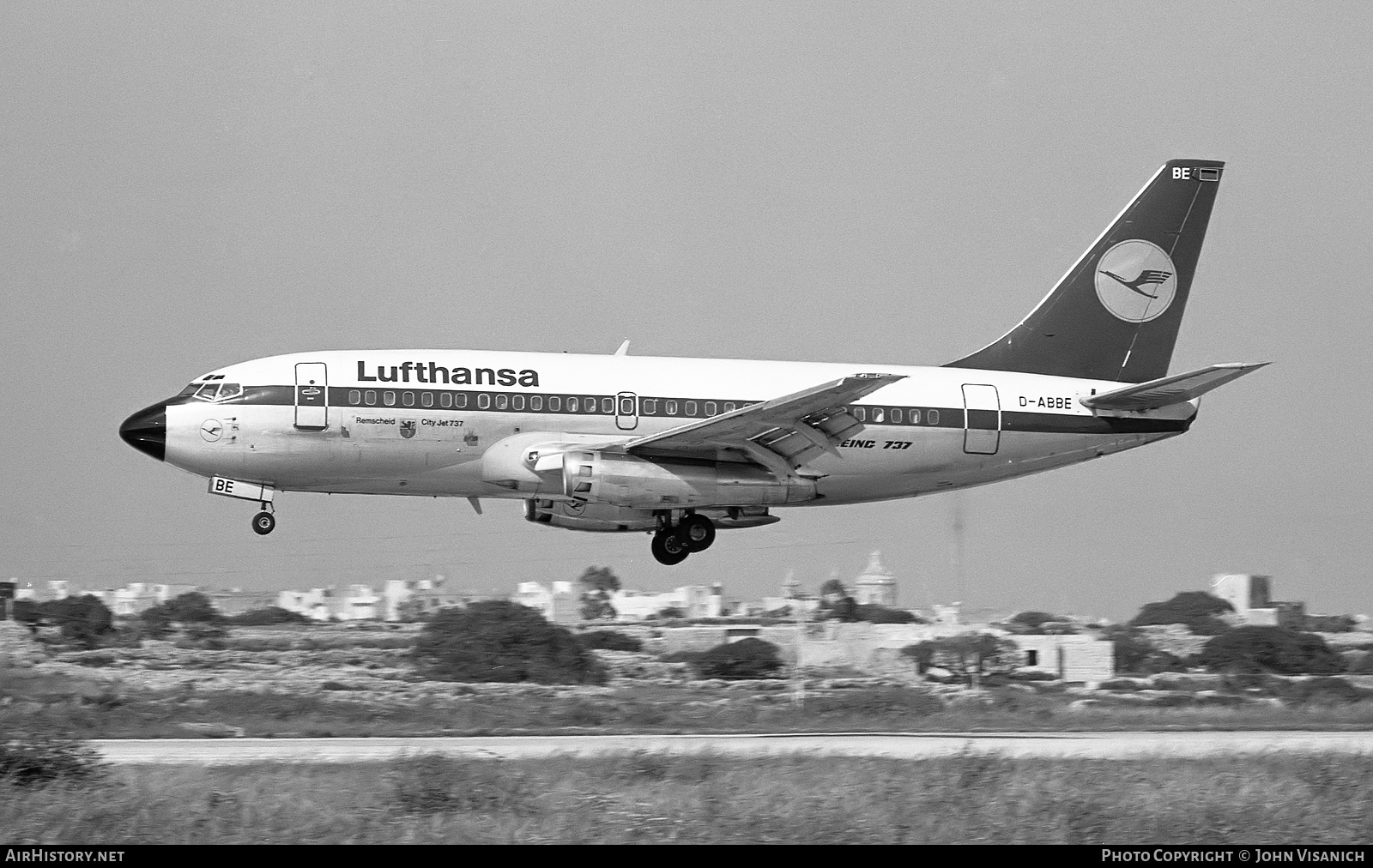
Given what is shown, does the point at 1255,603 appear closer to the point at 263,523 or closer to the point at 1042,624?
the point at 1042,624

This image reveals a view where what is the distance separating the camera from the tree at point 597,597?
161 feet

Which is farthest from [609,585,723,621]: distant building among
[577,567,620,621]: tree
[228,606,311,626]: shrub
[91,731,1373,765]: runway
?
[91,731,1373,765]: runway

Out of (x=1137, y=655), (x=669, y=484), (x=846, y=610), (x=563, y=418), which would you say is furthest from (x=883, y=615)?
(x=563, y=418)

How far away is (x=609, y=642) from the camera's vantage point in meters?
40.0

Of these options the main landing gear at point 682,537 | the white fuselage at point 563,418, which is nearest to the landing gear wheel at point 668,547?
the main landing gear at point 682,537

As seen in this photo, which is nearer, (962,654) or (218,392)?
(218,392)

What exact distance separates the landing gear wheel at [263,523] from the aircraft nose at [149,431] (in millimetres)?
2202

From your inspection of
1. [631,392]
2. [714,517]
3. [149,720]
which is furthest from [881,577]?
[149,720]

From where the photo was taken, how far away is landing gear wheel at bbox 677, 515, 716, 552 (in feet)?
111

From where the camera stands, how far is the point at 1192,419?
1364 inches

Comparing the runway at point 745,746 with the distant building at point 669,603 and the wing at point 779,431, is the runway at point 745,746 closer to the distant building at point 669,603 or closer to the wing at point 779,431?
the wing at point 779,431

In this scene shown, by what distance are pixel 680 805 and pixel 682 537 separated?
16065 mm

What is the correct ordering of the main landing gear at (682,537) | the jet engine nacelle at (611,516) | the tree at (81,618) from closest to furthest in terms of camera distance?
the jet engine nacelle at (611,516) → the main landing gear at (682,537) → the tree at (81,618)

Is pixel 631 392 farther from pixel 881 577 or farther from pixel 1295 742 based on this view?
pixel 881 577
